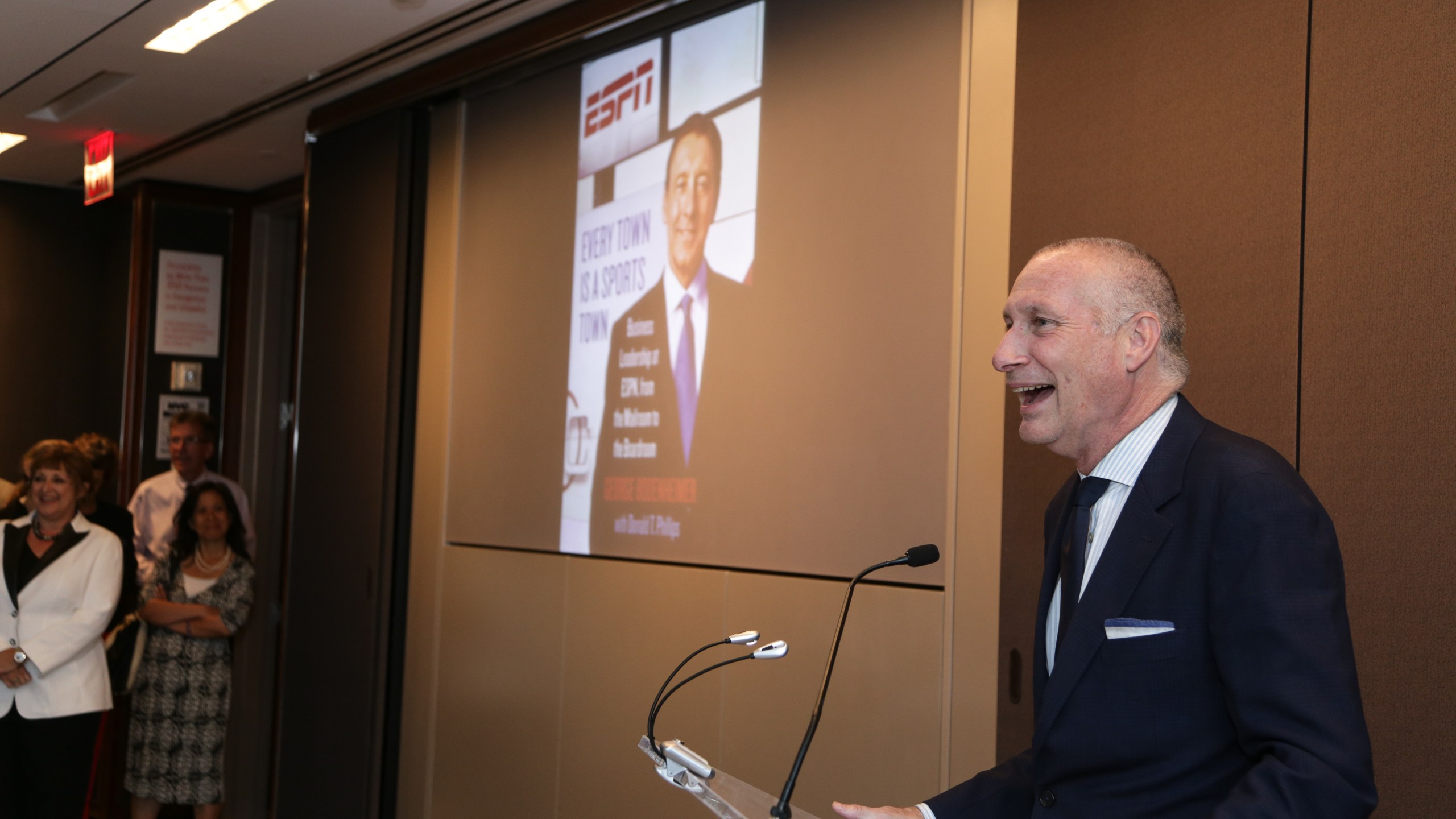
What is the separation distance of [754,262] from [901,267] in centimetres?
58

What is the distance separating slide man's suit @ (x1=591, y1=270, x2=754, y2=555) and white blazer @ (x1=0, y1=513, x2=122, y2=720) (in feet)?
6.06

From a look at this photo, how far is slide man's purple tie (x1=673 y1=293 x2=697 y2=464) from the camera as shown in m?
3.84

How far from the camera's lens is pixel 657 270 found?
13.2ft

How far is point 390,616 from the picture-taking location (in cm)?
501

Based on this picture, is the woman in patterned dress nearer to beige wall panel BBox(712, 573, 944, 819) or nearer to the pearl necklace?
the pearl necklace

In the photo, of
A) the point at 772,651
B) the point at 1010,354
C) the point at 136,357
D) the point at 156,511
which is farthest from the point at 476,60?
the point at 772,651

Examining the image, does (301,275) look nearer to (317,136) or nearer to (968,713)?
(317,136)

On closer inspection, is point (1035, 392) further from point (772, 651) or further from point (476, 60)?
point (476, 60)

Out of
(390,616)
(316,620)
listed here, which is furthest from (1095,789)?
(316,620)

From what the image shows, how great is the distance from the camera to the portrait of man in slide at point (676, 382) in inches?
148

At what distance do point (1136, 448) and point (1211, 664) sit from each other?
0.32 metres

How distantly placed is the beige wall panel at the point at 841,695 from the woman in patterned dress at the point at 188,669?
2696mm

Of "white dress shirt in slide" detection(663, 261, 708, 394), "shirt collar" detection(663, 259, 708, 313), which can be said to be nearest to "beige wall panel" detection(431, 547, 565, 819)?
"white dress shirt in slide" detection(663, 261, 708, 394)

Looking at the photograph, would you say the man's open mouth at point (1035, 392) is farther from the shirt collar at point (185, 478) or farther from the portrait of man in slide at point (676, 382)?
the shirt collar at point (185, 478)
